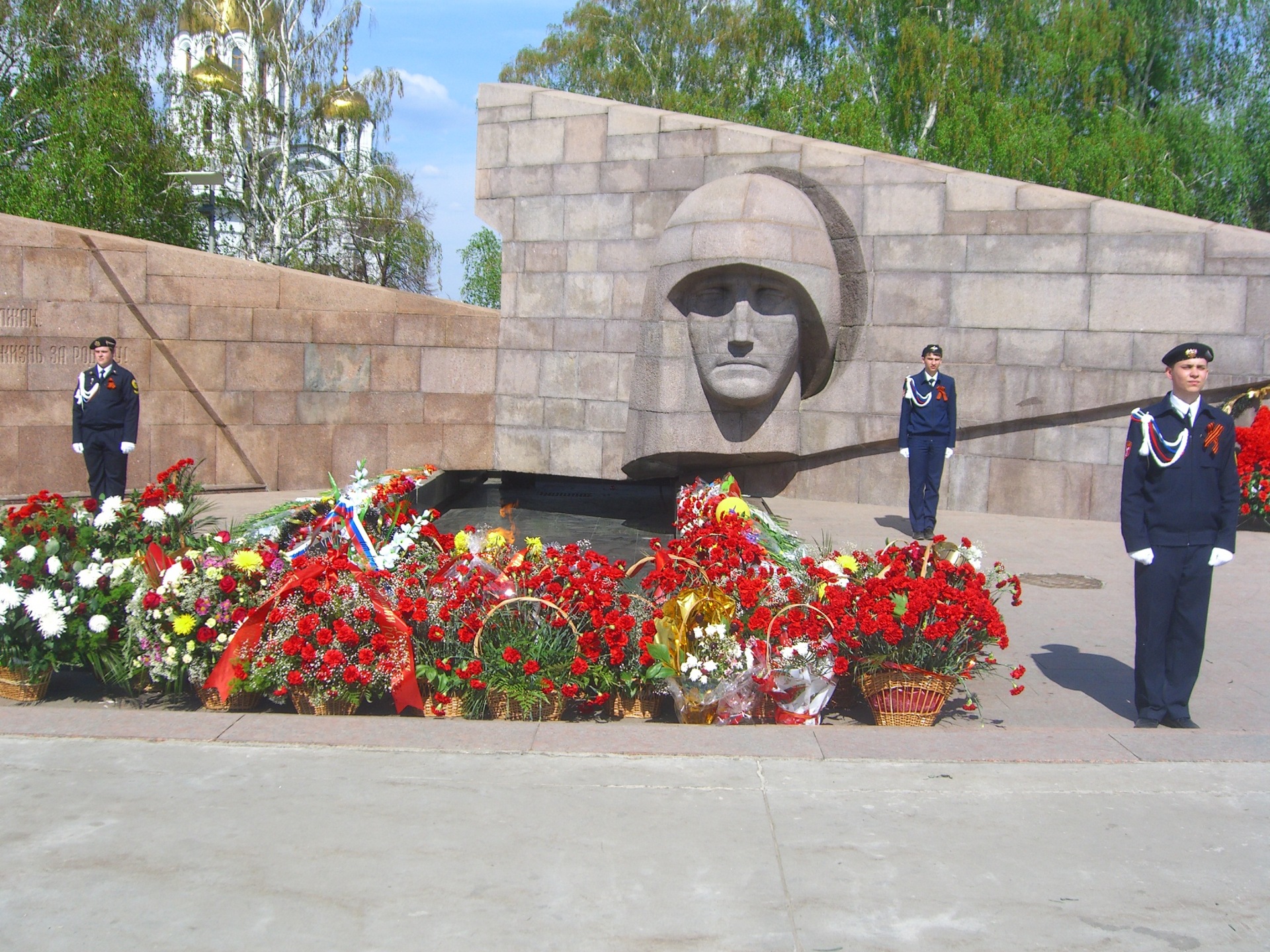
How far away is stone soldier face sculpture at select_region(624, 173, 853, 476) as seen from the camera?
8531 mm

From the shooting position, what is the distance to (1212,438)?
14.0ft

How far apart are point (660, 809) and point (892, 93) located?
80.0 ft

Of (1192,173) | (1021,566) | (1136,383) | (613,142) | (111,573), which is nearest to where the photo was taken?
(111,573)

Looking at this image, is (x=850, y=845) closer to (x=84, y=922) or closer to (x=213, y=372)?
(x=84, y=922)

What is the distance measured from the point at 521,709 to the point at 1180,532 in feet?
8.64

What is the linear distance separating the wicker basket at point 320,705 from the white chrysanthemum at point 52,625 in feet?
3.18

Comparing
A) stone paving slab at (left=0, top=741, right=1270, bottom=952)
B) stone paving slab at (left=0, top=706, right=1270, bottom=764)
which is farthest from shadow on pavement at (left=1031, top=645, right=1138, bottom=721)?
stone paving slab at (left=0, top=741, right=1270, bottom=952)

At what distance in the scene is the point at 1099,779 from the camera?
138 inches

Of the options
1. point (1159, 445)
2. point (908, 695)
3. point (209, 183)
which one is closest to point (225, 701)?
point (908, 695)

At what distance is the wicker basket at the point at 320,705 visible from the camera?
424 centimetres

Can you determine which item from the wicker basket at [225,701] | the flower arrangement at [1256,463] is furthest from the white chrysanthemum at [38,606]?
the flower arrangement at [1256,463]

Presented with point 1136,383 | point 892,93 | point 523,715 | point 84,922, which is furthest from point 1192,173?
point 84,922

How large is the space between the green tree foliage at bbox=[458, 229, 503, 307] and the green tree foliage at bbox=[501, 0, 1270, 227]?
2047 centimetres

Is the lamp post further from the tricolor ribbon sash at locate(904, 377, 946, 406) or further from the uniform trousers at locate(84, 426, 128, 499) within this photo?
the tricolor ribbon sash at locate(904, 377, 946, 406)
